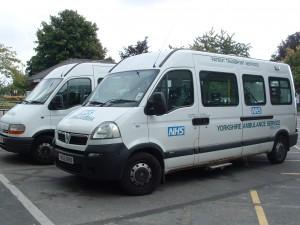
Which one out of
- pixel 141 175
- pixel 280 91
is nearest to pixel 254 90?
pixel 280 91

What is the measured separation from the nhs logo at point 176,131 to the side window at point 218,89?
2.70ft

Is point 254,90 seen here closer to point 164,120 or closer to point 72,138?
point 164,120

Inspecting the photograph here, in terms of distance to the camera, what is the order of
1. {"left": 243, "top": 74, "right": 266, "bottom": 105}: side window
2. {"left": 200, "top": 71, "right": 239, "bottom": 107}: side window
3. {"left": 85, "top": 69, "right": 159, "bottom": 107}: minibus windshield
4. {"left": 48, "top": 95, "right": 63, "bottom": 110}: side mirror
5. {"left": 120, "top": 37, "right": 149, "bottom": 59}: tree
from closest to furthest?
{"left": 85, "top": 69, "right": 159, "bottom": 107}: minibus windshield
{"left": 200, "top": 71, "right": 239, "bottom": 107}: side window
{"left": 243, "top": 74, "right": 266, "bottom": 105}: side window
{"left": 48, "top": 95, "right": 63, "bottom": 110}: side mirror
{"left": 120, "top": 37, "right": 149, "bottom": 59}: tree

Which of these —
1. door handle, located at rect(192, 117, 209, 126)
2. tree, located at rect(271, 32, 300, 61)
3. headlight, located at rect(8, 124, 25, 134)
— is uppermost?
tree, located at rect(271, 32, 300, 61)

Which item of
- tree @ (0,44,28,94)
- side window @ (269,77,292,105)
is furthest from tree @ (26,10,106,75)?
side window @ (269,77,292,105)

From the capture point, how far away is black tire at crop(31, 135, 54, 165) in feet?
34.7

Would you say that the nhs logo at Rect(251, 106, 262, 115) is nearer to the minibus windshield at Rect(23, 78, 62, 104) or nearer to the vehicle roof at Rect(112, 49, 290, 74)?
the vehicle roof at Rect(112, 49, 290, 74)

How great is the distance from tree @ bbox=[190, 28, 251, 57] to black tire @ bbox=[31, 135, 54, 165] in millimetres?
25766

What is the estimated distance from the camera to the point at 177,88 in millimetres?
8305

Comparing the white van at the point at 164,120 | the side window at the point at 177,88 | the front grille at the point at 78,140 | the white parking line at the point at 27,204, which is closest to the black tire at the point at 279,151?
the white van at the point at 164,120

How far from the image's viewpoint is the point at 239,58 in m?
10.1

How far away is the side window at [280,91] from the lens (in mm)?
11015

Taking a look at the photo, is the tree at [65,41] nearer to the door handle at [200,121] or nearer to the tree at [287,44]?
the tree at [287,44]

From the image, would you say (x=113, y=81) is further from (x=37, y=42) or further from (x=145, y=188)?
(x=37, y=42)
